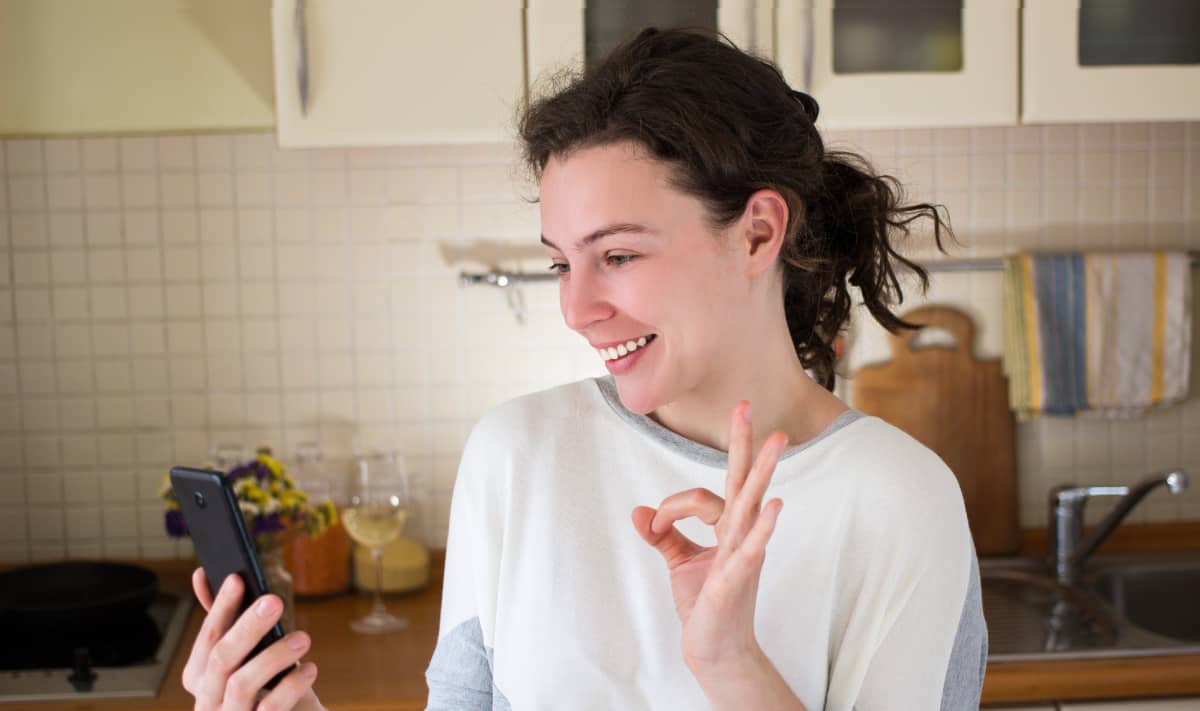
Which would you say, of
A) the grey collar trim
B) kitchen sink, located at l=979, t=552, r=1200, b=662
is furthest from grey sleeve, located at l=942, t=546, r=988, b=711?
kitchen sink, located at l=979, t=552, r=1200, b=662

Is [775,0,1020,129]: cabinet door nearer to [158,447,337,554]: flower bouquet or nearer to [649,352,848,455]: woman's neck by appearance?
[649,352,848,455]: woman's neck

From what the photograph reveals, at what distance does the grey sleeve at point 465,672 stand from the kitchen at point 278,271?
0.91 metres

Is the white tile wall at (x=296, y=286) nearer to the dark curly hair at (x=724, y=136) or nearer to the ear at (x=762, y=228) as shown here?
the dark curly hair at (x=724, y=136)

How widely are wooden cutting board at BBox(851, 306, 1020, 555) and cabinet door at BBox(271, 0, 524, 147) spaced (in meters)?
0.89

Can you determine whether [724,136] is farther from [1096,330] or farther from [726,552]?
[1096,330]

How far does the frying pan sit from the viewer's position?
191 centimetres

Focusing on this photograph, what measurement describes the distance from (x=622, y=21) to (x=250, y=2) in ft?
2.28

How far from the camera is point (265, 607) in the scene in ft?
3.17

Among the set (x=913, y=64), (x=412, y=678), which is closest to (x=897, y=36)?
(x=913, y=64)

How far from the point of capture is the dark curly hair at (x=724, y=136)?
1052 mm

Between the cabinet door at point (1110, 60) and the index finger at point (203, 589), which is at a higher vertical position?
the cabinet door at point (1110, 60)

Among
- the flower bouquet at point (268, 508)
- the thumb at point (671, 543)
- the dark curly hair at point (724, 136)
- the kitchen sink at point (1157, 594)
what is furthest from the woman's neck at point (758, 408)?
the kitchen sink at point (1157, 594)

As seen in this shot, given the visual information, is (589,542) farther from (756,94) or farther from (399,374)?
(399,374)

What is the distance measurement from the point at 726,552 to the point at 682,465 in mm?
296
